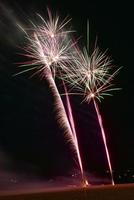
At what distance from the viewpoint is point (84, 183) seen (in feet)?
206

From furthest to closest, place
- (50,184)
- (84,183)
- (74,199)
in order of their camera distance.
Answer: (50,184) < (84,183) < (74,199)

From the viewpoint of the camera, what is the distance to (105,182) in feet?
366

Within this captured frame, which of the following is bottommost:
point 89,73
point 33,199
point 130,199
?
point 130,199


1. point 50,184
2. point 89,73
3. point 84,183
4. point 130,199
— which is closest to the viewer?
point 130,199

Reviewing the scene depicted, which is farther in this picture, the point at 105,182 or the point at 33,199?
the point at 105,182

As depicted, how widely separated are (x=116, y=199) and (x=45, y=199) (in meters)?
10.9

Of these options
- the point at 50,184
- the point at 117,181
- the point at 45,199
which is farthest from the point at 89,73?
the point at 50,184

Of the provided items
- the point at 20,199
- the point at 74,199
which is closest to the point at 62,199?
the point at 74,199

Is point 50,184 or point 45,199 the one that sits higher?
point 50,184

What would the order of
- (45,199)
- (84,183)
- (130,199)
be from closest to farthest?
1. (130,199)
2. (45,199)
3. (84,183)

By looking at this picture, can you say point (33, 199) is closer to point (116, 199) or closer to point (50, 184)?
point (116, 199)

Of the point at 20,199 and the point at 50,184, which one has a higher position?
the point at 50,184

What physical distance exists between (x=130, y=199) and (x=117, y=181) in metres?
63.6

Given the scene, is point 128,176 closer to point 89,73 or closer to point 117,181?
point 117,181
